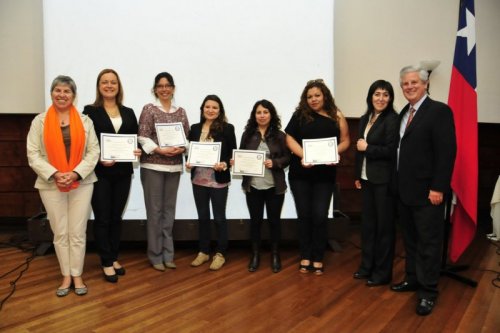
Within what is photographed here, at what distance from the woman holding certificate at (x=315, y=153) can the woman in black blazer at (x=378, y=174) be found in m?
0.21

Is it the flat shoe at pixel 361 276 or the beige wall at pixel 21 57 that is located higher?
the beige wall at pixel 21 57

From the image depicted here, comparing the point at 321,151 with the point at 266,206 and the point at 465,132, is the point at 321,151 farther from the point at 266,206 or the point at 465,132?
the point at 465,132

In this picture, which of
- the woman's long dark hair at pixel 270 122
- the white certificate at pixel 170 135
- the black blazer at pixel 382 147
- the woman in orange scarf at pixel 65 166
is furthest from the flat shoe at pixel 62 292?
the black blazer at pixel 382 147

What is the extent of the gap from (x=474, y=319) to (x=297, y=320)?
1109 millimetres

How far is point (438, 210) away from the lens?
2369 millimetres

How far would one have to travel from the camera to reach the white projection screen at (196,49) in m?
3.60

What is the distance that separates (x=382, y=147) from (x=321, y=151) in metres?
0.44

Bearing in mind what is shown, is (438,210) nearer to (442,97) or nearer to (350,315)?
(350,315)

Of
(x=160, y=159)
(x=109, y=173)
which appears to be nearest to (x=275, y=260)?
(x=160, y=159)

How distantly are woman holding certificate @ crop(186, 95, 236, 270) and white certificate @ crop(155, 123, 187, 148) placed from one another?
11 cm

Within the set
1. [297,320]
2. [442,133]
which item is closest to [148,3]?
[442,133]

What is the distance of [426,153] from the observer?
7.72ft

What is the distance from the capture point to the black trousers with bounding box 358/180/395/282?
2.69m

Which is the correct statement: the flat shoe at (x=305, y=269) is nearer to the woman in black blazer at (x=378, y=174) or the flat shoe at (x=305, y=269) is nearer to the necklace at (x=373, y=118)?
the woman in black blazer at (x=378, y=174)
